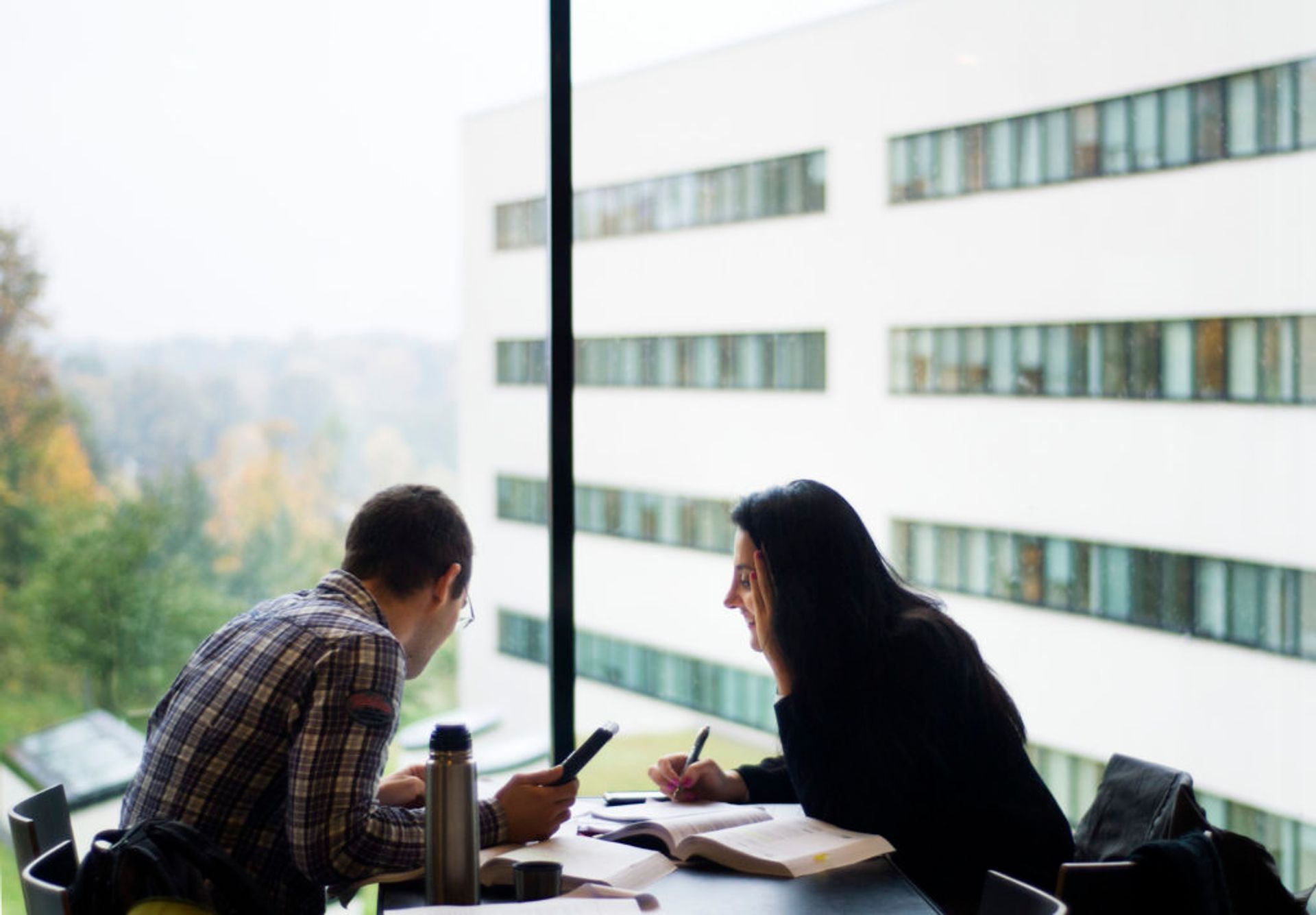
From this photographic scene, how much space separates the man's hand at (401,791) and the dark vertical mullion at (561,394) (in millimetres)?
759

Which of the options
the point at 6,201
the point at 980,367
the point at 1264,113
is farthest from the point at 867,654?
the point at 6,201

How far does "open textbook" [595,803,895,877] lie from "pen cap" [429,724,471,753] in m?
0.40

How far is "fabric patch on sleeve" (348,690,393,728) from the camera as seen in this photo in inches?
61.9

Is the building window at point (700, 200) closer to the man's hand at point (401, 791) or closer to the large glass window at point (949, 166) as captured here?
the large glass window at point (949, 166)

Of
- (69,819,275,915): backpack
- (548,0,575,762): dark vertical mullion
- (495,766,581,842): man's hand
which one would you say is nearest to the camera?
(69,819,275,915): backpack

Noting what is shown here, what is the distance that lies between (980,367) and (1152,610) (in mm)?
916

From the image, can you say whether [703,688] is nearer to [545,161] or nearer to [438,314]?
[438,314]

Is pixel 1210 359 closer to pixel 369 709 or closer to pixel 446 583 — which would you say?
pixel 446 583

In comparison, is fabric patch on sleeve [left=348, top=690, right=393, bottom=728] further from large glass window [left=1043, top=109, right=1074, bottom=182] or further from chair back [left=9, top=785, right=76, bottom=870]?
large glass window [left=1043, top=109, right=1074, bottom=182]

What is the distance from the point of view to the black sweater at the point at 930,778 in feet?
6.05

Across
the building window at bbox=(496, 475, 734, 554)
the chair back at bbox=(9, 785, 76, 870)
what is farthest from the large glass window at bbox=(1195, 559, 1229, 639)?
the chair back at bbox=(9, 785, 76, 870)

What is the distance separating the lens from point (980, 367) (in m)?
3.57

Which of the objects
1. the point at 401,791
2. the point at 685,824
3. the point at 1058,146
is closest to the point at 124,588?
the point at 401,791

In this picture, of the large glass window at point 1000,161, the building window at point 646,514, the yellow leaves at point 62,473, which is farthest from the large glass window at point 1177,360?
the yellow leaves at point 62,473
